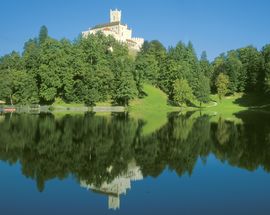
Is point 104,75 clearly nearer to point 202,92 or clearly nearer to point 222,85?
point 202,92

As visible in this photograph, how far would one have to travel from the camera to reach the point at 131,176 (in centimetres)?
1578

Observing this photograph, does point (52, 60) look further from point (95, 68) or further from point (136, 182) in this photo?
point (136, 182)

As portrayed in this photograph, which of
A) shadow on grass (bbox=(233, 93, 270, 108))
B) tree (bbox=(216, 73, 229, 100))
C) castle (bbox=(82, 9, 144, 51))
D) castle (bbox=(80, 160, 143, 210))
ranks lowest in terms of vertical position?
castle (bbox=(80, 160, 143, 210))

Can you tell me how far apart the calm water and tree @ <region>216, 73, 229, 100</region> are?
7731 cm

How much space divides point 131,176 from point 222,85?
91024 millimetres

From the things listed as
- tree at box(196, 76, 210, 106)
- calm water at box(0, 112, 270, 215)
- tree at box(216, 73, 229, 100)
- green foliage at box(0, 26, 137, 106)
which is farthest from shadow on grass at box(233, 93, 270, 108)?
calm water at box(0, 112, 270, 215)

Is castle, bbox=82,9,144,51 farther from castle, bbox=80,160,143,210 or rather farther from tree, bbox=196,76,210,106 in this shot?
castle, bbox=80,160,143,210

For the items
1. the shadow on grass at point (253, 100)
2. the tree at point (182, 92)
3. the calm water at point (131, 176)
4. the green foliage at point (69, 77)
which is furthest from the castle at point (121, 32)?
the calm water at point (131, 176)

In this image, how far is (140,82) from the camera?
89125mm

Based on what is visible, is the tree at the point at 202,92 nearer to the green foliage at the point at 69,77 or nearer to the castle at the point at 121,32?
the green foliage at the point at 69,77

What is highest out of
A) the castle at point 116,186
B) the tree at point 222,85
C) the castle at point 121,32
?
the castle at point 121,32

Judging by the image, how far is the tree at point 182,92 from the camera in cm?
8812

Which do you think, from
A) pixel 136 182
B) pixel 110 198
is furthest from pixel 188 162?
pixel 110 198

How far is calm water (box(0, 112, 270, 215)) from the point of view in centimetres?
1191
